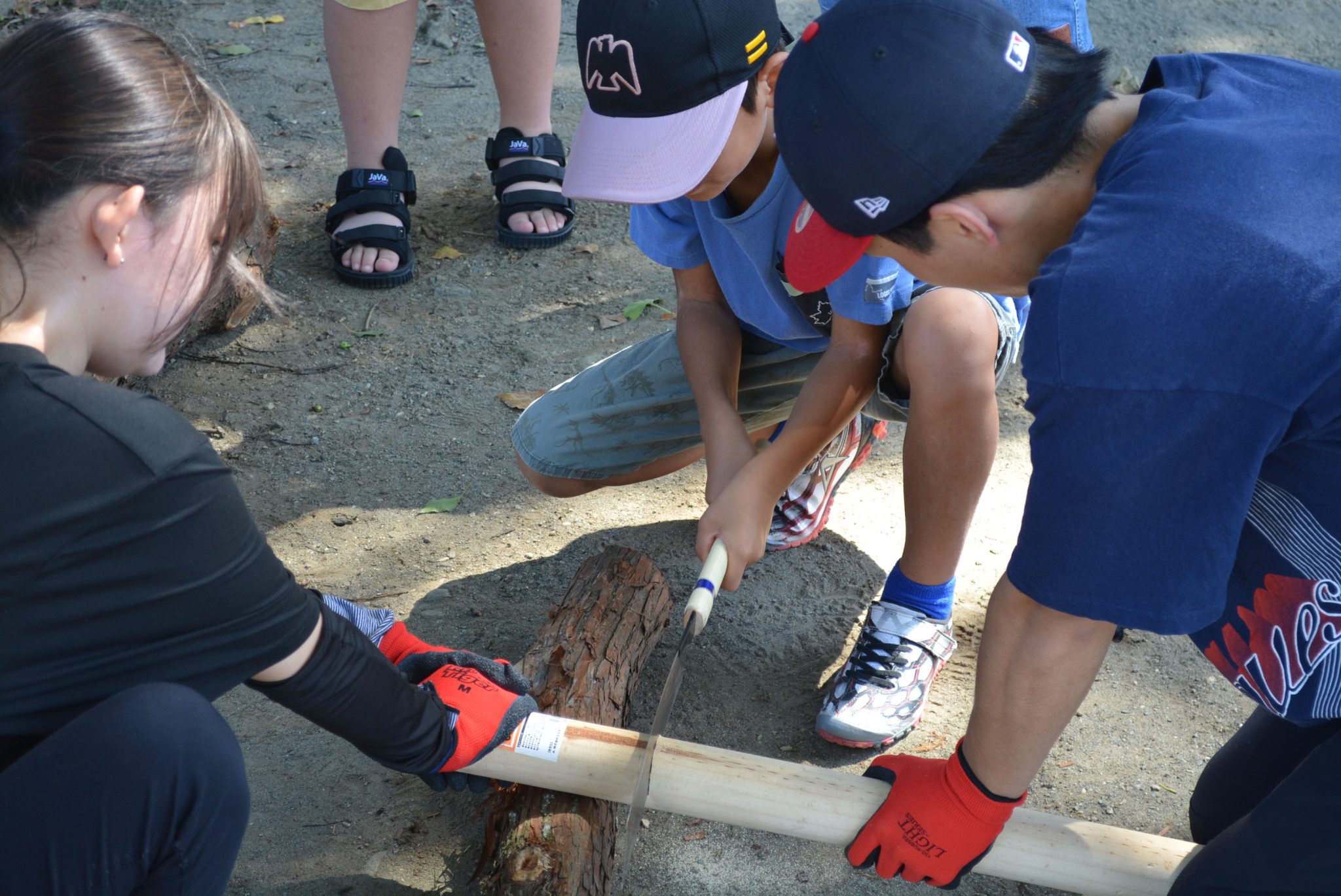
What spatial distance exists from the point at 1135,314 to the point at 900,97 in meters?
0.38

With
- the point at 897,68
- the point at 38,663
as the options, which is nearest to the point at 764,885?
the point at 38,663

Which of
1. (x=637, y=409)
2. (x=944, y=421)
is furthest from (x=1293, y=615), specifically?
(x=637, y=409)

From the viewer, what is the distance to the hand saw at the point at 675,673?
5.60 ft

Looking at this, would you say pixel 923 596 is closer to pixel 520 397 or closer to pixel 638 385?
pixel 638 385

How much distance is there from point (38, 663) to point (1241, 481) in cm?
142

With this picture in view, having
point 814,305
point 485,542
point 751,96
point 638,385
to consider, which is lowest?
point 485,542

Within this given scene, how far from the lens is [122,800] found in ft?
4.33

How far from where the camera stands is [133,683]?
1.41 metres

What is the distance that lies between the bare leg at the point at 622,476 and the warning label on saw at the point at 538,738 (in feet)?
2.97

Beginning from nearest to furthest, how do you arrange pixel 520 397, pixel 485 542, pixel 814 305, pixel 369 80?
pixel 814 305 → pixel 485 542 → pixel 520 397 → pixel 369 80

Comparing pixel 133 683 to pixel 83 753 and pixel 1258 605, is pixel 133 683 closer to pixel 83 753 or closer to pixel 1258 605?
pixel 83 753

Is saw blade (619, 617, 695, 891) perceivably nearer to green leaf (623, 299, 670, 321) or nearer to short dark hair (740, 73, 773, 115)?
short dark hair (740, 73, 773, 115)

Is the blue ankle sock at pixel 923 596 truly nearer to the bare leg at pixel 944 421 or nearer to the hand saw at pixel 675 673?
the bare leg at pixel 944 421

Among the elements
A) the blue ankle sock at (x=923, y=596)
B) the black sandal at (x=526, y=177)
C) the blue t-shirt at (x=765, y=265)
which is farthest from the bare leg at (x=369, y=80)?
the blue ankle sock at (x=923, y=596)
